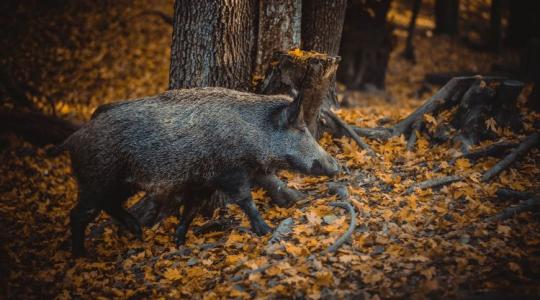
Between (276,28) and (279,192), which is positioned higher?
(276,28)

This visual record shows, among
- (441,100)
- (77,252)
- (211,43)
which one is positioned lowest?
(77,252)

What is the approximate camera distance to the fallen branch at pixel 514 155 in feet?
17.8

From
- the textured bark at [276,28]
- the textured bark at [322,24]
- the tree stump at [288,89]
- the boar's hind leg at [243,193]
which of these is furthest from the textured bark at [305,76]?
the boar's hind leg at [243,193]

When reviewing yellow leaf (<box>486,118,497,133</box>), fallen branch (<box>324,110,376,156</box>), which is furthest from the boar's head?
yellow leaf (<box>486,118,497,133</box>)

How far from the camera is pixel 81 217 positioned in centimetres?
536

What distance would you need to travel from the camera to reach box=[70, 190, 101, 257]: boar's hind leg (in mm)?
5285

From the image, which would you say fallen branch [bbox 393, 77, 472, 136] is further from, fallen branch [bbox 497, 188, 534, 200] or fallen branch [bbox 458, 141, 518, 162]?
fallen branch [bbox 497, 188, 534, 200]

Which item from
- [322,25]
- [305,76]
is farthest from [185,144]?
[322,25]

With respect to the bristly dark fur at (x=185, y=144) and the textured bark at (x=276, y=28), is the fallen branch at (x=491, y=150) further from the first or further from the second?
the textured bark at (x=276, y=28)

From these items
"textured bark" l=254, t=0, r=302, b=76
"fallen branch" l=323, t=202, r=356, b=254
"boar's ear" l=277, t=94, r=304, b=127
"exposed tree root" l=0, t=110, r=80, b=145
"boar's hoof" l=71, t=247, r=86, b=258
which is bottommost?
"boar's hoof" l=71, t=247, r=86, b=258

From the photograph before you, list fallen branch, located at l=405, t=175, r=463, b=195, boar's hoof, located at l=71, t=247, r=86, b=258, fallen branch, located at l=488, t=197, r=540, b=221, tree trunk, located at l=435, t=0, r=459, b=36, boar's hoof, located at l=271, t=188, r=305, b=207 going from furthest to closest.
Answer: tree trunk, located at l=435, t=0, r=459, b=36 → boar's hoof, located at l=271, t=188, r=305, b=207 → boar's hoof, located at l=71, t=247, r=86, b=258 → fallen branch, located at l=405, t=175, r=463, b=195 → fallen branch, located at l=488, t=197, r=540, b=221

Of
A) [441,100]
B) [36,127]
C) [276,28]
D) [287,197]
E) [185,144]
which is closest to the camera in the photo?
[185,144]

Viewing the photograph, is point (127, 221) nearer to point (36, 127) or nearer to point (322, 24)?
point (322, 24)

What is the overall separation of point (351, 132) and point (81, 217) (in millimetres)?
3944
